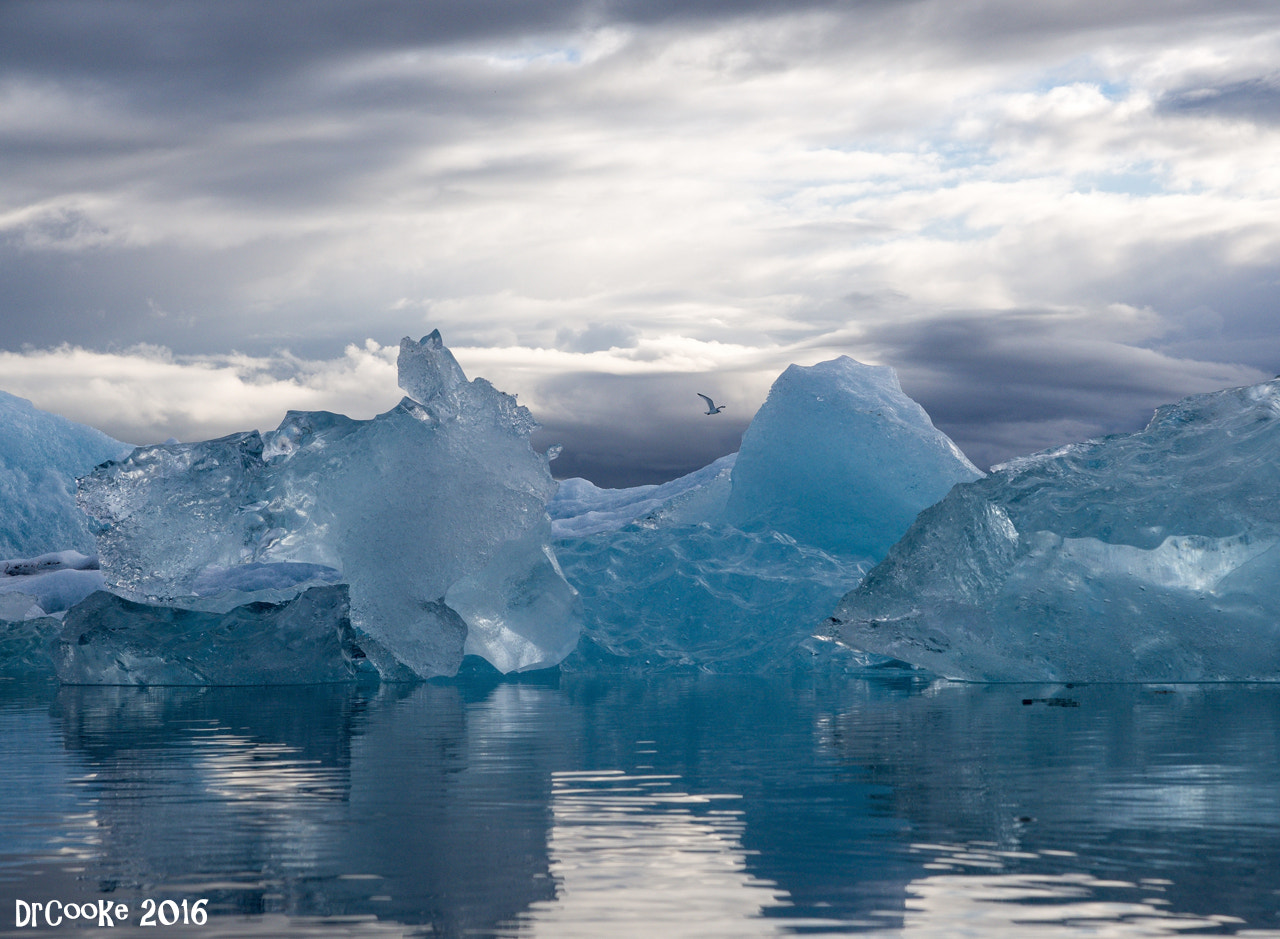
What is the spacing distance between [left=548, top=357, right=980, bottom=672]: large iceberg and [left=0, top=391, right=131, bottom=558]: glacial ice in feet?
47.2

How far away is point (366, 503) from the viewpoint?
1700 centimetres

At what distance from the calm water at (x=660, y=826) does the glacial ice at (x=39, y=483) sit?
23237 mm

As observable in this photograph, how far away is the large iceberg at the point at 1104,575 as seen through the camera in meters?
15.3

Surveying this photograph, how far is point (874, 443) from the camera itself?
23.2 m

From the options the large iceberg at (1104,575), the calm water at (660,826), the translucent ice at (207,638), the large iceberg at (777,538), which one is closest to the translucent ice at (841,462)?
the large iceberg at (777,538)

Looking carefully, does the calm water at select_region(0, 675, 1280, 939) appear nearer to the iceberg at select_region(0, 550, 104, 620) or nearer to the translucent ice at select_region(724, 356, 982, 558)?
the translucent ice at select_region(724, 356, 982, 558)

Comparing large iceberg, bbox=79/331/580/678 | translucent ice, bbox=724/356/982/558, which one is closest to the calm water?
large iceberg, bbox=79/331/580/678

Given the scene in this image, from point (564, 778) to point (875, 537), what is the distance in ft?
58.6

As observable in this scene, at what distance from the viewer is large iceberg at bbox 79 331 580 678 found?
16.5 m

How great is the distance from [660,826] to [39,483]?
1207 inches

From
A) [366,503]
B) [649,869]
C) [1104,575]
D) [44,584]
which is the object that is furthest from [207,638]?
[649,869]

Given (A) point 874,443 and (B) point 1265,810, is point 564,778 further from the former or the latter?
(A) point 874,443

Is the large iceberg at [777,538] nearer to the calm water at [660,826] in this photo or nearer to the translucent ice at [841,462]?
the translucent ice at [841,462]

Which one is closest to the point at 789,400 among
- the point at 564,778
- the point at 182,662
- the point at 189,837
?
the point at 182,662
